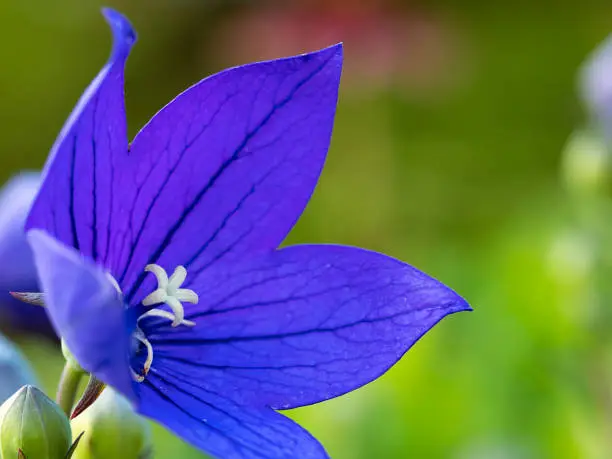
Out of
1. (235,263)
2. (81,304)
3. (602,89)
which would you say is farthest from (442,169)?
(81,304)

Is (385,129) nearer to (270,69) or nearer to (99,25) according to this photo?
(99,25)

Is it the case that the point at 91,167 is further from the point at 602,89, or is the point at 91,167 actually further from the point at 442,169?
the point at 442,169

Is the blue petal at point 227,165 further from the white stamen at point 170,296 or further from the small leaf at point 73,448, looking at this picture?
the small leaf at point 73,448

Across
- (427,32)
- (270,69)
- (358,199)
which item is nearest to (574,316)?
(270,69)

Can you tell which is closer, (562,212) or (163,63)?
(562,212)

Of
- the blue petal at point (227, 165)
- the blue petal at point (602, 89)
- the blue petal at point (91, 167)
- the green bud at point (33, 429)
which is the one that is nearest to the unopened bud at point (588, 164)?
the blue petal at point (602, 89)
